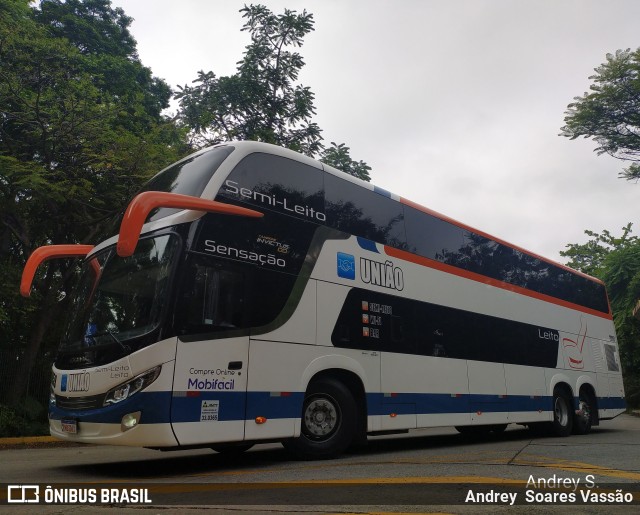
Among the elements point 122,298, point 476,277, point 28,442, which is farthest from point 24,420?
point 476,277

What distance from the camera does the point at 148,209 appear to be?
600cm

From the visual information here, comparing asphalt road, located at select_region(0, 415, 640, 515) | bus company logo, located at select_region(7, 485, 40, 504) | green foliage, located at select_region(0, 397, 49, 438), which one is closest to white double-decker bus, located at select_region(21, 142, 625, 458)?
asphalt road, located at select_region(0, 415, 640, 515)

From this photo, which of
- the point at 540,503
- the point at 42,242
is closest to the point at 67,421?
the point at 540,503

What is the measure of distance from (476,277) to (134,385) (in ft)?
23.5

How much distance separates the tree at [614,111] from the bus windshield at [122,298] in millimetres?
23257

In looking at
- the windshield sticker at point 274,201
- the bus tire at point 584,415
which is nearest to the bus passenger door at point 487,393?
the bus tire at point 584,415

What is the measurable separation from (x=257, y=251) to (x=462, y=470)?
142 inches

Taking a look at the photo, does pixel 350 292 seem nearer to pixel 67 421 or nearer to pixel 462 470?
pixel 462 470

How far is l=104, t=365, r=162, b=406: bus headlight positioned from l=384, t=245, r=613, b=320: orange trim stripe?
14.6 ft

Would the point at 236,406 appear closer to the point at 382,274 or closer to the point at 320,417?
the point at 320,417

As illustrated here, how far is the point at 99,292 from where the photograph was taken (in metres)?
7.08

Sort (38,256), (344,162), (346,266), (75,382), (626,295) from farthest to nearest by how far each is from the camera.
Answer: (626,295), (344,162), (346,266), (38,256), (75,382)

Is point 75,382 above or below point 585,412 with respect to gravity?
above

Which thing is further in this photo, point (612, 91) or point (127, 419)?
point (612, 91)
